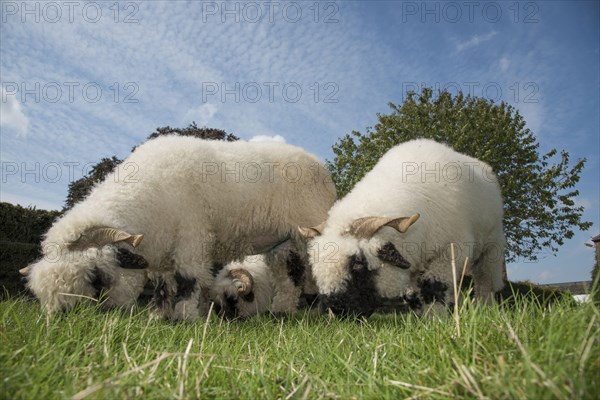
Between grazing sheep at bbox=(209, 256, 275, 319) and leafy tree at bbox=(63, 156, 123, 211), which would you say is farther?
leafy tree at bbox=(63, 156, 123, 211)

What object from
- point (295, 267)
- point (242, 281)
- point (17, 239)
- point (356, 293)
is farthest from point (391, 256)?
point (17, 239)

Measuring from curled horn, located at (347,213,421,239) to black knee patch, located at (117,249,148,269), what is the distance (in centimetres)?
273

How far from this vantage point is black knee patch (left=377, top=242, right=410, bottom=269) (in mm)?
5645

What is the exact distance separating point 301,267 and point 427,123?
56.2ft

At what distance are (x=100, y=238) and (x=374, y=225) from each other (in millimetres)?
3456

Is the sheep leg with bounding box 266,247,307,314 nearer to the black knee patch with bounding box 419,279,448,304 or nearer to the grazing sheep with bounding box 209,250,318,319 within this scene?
the grazing sheep with bounding box 209,250,318,319

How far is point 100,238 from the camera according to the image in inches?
225

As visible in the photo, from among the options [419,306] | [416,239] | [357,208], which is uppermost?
[357,208]

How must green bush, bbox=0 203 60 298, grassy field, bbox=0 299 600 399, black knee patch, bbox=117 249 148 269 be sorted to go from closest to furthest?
grassy field, bbox=0 299 600 399 < black knee patch, bbox=117 249 148 269 < green bush, bbox=0 203 60 298

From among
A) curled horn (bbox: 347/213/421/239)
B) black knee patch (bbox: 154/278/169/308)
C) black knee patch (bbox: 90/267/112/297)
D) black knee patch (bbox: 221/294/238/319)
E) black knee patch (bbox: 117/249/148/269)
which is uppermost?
curled horn (bbox: 347/213/421/239)

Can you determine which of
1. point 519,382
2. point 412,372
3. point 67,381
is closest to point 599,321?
point 519,382

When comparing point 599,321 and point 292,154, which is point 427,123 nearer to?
point 292,154

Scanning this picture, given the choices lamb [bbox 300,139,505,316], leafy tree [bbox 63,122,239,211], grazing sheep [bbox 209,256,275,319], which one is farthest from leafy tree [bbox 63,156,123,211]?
lamb [bbox 300,139,505,316]

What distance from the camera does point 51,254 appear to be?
5.62 meters
